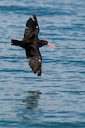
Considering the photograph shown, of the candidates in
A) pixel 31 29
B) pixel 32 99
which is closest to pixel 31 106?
pixel 32 99

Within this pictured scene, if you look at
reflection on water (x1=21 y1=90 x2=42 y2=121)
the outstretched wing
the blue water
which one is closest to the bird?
the outstretched wing

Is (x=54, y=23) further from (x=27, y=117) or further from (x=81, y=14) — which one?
(x=27, y=117)

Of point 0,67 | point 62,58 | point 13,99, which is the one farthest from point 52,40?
point 13,99

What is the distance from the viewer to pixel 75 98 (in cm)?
1745

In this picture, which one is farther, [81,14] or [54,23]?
[81,14]

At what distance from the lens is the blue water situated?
1590 centimetres

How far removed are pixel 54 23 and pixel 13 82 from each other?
31.4 feet

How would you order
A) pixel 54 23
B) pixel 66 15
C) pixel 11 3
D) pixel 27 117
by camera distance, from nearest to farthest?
pixel 27 117 → pixel 54 23 → pixel 66 15 → pixel 11 3

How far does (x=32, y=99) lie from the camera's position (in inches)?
682

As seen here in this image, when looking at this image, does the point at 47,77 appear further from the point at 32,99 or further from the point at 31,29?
the point at 32,99

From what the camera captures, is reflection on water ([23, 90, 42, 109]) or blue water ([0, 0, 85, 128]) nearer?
blue water ([0, 0, 85, 128])

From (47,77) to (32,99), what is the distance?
231cm

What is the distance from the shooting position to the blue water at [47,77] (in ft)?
52.2

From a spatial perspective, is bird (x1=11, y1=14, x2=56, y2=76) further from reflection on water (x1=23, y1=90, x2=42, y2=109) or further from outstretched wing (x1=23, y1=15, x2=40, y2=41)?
reflection on water (x1=23, y1=90, x2=42, y2=109)
